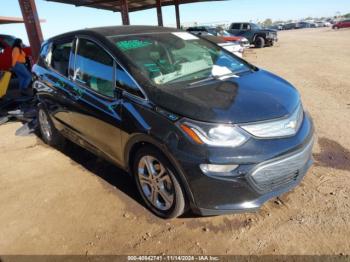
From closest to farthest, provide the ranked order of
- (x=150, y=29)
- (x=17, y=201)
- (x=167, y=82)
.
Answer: (x=167, y=82) → (x=17, y=201) → (x=150, y=29)

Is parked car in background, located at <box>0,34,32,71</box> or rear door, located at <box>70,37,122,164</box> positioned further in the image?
parked car in background, located at <box>0,34,32,71</box>

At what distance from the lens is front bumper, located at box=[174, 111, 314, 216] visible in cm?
241

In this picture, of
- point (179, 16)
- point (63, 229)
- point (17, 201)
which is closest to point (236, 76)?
point (63, 229)

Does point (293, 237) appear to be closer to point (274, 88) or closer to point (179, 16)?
point (274, 88)

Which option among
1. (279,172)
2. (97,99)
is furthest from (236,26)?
(279,172)

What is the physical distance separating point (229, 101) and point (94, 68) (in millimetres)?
1566

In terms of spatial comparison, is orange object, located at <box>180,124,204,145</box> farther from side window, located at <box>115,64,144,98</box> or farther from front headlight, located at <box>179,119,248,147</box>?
side window, located at <box>115,64,144,98</box>

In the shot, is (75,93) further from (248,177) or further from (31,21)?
(31,21)

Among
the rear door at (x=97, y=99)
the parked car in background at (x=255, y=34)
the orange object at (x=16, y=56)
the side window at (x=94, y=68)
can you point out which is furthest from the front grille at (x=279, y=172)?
the parked car in background at (x=255, y=34)

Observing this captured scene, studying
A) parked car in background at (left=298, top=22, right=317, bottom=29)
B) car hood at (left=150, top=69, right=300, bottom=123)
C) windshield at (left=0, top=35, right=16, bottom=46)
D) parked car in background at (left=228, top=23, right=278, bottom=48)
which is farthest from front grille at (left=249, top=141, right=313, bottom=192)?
parked car in background at (left=298, top=22, right=317, bottom=29)

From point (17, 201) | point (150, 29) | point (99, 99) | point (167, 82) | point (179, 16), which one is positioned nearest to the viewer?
point (167, 82)

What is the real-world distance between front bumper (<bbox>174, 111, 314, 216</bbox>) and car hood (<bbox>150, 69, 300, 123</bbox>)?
0.82ft

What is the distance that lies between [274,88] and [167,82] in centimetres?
105

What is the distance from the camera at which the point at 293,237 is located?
2.65 metres
